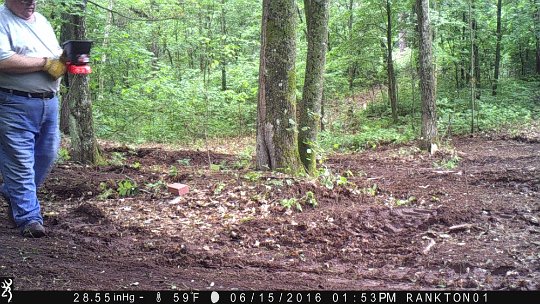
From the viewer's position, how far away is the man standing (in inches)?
151

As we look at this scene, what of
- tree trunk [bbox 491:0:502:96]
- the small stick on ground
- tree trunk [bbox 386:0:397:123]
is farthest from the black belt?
tree trunk [bbox 491:0:502:96]

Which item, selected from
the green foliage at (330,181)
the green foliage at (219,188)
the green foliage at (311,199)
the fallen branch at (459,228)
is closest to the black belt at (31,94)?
the green foliage at (219,188)

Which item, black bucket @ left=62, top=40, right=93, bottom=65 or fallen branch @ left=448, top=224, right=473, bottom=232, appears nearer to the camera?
black bucket @ left=62, top=40, right=93, bottom=65

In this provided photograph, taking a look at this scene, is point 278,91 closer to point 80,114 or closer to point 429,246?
point 429,246

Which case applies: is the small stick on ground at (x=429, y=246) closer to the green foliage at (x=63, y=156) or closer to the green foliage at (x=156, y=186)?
the green foliage at (x=156, y=186)

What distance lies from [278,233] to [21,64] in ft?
9.52

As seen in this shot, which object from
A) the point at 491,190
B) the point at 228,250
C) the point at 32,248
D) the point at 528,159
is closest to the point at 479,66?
the point at 528,159

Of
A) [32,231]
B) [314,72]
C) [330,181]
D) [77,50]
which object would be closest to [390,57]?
[314,72]

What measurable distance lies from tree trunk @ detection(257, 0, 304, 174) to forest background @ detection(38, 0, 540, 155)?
6174 mm

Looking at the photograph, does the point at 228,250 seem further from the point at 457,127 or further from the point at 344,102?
the point at 344,102

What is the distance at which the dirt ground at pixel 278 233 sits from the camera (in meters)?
3.23

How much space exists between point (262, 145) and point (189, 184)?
1.22 metres

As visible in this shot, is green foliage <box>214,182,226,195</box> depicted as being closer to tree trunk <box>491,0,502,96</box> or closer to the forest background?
the forest background

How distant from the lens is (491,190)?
20.7ft
